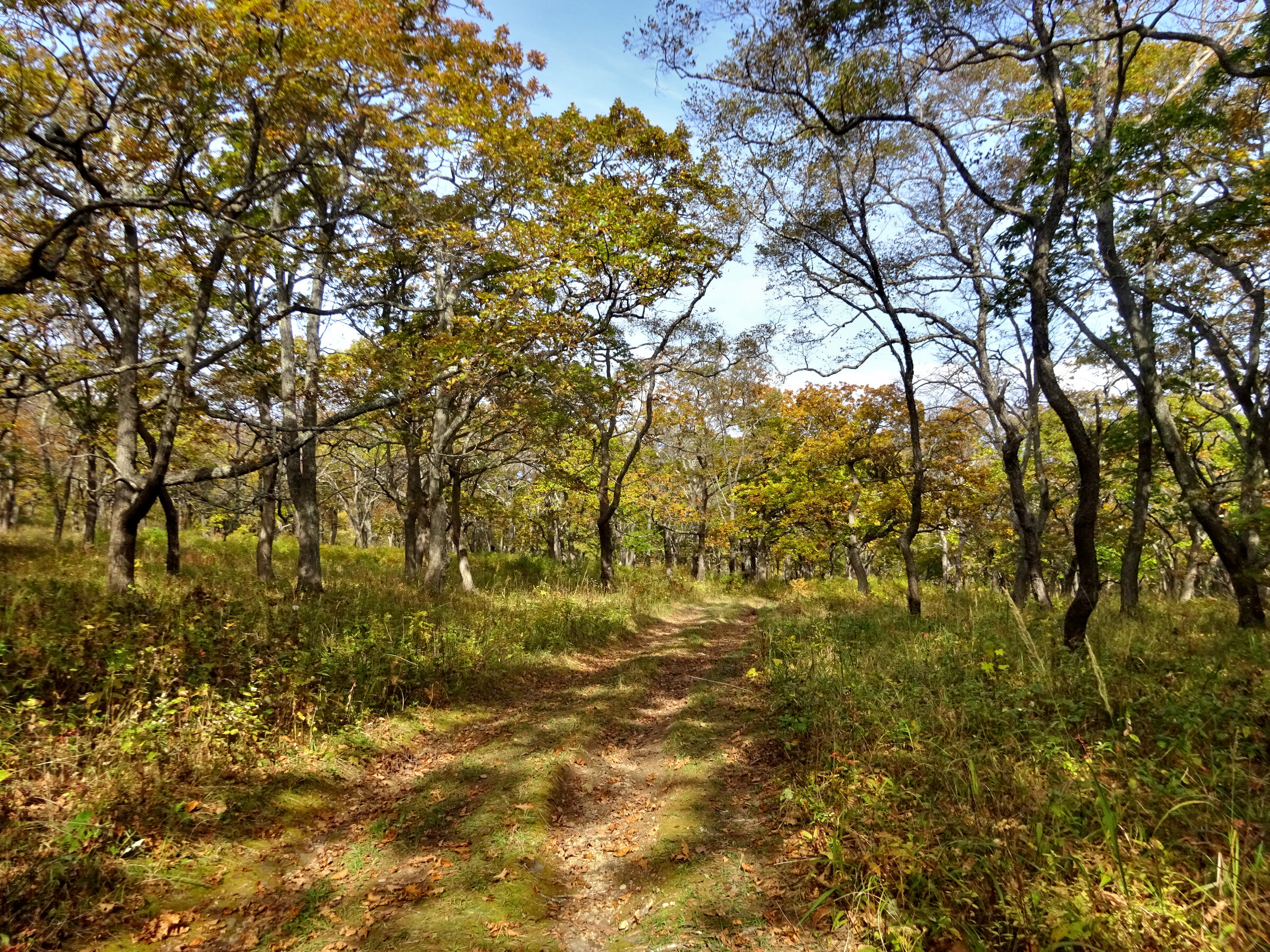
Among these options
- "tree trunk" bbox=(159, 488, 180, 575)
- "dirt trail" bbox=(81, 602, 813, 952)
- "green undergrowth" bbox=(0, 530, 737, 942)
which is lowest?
"dirt trail" bbox=(81, 602, 813, 952)

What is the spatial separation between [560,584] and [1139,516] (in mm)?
14099

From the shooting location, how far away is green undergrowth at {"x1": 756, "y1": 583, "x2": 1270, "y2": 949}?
Result: 9.11ft

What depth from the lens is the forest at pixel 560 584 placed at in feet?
11.5

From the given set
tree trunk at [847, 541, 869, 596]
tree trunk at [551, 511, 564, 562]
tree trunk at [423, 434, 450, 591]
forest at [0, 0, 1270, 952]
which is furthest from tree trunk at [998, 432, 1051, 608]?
tree trunk at [551, 511, 564, 562]

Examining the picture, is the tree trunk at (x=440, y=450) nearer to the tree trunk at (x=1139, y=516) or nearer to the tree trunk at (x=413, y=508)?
the tree trunk at (x=413, y=508)

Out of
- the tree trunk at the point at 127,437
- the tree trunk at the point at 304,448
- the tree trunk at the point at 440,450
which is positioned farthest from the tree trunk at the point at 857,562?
the tree trunk at the point at 127,437

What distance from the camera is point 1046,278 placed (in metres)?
7.92

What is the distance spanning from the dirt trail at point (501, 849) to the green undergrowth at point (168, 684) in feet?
1.40

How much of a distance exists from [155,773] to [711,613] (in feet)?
49.4

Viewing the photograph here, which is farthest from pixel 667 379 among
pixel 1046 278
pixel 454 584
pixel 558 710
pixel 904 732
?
pixel 904 732

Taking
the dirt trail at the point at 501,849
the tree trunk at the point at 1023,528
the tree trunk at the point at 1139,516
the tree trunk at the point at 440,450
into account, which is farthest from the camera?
the tree trunk at the point at 440,450

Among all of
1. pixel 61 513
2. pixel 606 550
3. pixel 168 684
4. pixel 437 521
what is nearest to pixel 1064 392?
pixel 168 684

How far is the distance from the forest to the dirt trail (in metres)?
A: 0.04

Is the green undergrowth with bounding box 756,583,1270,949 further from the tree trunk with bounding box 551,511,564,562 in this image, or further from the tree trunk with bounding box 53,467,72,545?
the tree trunk with bounding box 551,511,564,562
